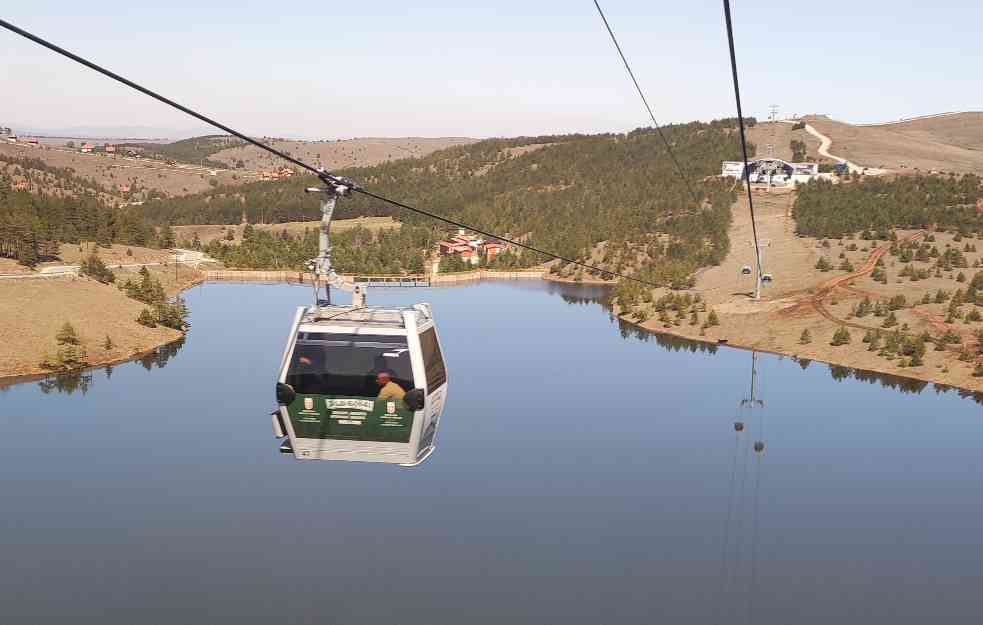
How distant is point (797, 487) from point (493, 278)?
9408 cm

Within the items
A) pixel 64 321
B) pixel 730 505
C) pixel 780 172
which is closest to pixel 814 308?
pixel 730 505

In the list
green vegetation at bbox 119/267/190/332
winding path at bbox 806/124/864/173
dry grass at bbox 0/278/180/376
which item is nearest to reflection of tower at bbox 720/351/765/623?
dry grass at bbox 0/278/180/376

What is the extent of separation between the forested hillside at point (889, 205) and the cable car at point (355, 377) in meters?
98.5

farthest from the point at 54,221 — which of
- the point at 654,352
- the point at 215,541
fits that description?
the point at 215,541

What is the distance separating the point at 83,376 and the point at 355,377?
185 feet

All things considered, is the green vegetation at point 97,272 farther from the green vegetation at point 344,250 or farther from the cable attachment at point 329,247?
the cable attachment at point 329,247

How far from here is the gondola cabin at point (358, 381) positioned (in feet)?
67.8

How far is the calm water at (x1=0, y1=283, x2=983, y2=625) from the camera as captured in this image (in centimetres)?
3700

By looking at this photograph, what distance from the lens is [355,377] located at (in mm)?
20875

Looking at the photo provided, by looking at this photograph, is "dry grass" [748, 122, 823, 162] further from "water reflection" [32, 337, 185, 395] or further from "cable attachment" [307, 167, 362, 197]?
"cable attachment" [307, 167, 362, 197]

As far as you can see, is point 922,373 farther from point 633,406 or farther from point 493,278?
point 493,278

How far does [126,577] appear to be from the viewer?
38.1 meters

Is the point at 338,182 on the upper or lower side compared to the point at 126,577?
upper

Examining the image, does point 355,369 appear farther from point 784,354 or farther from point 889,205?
point 889,205
